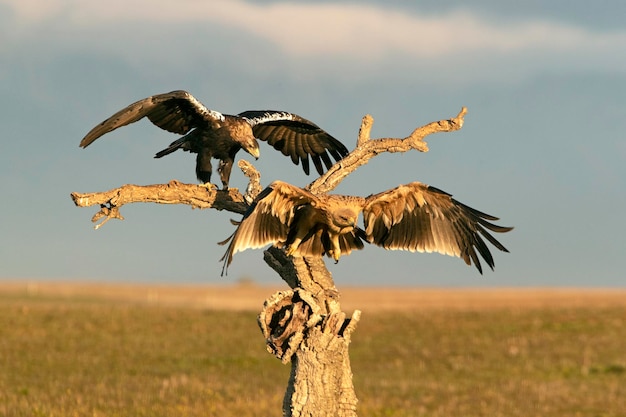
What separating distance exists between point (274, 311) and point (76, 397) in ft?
27.1

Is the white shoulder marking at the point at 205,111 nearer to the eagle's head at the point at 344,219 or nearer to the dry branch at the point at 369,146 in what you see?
the dry branch at the point at 369,146

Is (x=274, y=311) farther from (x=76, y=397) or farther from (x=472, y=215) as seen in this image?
(x=76, y=397)

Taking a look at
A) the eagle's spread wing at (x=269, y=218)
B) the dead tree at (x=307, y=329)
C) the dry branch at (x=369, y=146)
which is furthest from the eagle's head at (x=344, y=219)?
the dry branch at (x=369, y=146)

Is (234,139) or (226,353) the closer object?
(234,139)

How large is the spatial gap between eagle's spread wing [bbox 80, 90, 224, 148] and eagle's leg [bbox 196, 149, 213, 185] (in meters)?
0.39

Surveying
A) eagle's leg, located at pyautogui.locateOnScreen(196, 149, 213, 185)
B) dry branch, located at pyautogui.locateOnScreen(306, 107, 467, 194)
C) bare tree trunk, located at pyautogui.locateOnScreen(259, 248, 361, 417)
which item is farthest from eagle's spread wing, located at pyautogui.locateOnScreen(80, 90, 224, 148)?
bare tree trunk, located at pyautogui.locateOnScreen(259, 248, 361, 417)

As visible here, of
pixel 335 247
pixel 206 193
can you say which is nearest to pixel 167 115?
pixel 206 193

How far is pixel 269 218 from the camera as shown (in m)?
7.11

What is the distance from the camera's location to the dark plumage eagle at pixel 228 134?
9773 millimetres

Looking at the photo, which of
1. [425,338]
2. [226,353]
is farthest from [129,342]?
[425,338]

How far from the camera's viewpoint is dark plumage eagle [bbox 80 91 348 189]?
9.77m

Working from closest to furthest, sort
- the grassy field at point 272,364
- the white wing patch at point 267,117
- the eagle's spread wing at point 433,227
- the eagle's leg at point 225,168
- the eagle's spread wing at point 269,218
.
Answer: the eagle's spread wing at point 269,218
the eagle's spread wing at point 433,227
the eagle's leg at point 225,168
the white wing patch at point 267,117
the grassy field at point 272,364

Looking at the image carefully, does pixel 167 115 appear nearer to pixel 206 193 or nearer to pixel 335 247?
pixel 206 193

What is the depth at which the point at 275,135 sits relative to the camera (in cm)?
1095
